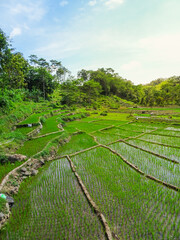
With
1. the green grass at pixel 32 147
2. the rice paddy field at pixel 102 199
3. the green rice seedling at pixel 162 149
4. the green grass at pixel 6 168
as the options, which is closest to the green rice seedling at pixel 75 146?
the rice paddy field at pixel 102 199

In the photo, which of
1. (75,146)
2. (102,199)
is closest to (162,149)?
(102,199)

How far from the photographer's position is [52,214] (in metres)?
3.36

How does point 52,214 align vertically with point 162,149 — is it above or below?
below

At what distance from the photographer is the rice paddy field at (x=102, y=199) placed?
2.88 metres

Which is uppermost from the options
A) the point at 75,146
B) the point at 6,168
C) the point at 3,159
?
the point at 3,159

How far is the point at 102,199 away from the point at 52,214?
1532 millimetres

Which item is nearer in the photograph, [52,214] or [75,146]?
[52,214]

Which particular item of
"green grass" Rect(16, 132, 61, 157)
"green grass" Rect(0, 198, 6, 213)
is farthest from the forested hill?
"green grass" Rect(0, 198, 6, 213)

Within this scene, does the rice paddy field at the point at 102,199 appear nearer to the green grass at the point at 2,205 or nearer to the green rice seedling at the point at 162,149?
the green rice seedling at the point at 162,149

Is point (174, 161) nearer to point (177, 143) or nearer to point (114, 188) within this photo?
point (177, 143)

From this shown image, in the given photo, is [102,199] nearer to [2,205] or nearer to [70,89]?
[2,205]

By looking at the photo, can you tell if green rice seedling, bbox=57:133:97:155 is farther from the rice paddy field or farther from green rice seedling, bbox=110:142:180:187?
green rice seedling, bbox=110:142:180:187

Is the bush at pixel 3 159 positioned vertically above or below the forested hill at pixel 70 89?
below

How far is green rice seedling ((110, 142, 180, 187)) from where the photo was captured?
474 centimetres
